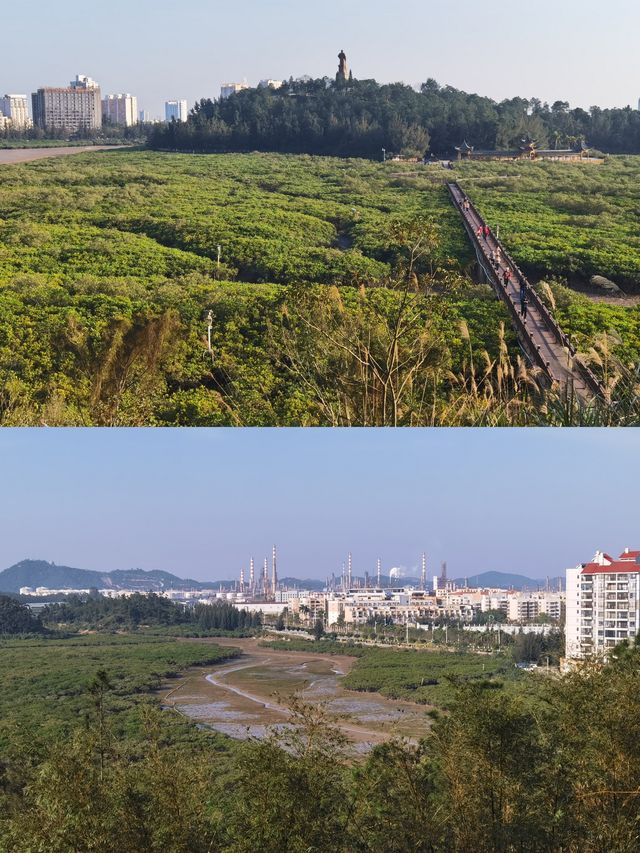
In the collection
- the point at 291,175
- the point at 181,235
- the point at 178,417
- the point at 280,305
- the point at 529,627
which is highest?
the point at 291,175

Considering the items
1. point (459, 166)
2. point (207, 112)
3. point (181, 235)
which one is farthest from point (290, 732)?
point (459, 166)

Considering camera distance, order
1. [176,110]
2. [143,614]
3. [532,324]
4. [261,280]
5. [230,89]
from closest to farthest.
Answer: [143,614] → [532,324] → [261,280] → [230,89] → [176,110]

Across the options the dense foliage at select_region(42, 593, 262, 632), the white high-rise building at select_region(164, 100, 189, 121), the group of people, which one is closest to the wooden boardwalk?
the group of people

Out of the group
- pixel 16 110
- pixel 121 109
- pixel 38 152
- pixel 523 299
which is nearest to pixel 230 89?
pixel 121 109

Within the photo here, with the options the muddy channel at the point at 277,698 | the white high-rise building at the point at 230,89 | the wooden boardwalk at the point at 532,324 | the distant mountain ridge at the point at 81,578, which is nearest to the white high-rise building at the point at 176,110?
the white high-rise building at the point at 230,89

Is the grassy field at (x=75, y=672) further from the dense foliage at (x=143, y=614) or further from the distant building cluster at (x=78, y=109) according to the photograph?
the distant building cluster at (x=78, y=109)

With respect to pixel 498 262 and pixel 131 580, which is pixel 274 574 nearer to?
pixel 131 580

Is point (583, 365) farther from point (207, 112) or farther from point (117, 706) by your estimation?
point (207, 112)
